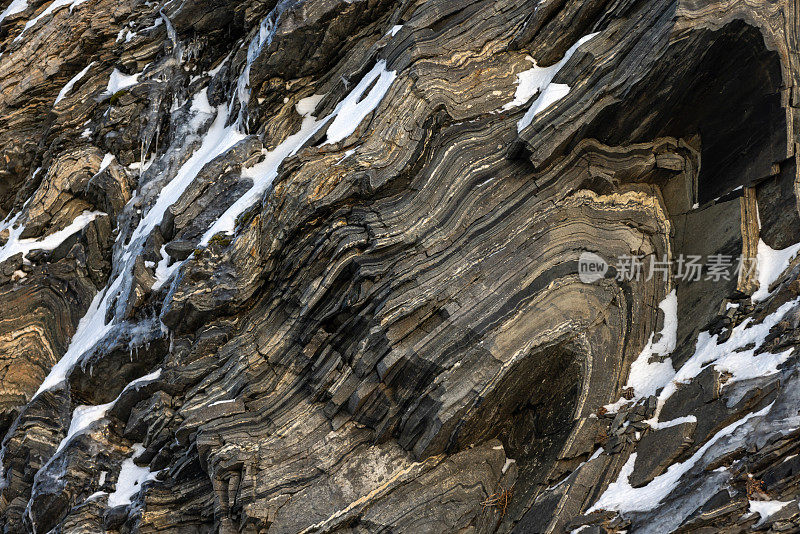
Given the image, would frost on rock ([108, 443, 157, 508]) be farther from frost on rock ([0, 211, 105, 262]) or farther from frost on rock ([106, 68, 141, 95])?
frost on rock ([106, 68, 141, 95])

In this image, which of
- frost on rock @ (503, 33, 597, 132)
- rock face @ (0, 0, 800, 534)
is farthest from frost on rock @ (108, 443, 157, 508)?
frost on rock @ (503, 33, 597, 132)

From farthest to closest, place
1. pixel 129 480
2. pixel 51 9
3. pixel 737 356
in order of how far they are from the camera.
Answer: pixel 51 9, pixel 129 480, pixel 737 356

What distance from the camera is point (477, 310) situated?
52.3ft

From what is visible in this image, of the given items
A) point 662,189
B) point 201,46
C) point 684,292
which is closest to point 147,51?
point 201,46

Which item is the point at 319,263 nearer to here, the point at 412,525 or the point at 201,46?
the point at 412,525

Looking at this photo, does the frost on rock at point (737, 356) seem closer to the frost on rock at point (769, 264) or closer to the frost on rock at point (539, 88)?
the frost on rock at point (769, 264)

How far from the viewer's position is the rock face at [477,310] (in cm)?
1462

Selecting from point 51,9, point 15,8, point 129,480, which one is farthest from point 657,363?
point 15,8

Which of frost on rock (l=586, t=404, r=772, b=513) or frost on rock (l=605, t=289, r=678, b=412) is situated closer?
frost on rock (l=586, t=404, r=772, b=513)

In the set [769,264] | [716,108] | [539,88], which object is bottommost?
[769,264]

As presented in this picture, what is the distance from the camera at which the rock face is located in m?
14.6

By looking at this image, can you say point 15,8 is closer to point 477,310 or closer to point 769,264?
point 477,310

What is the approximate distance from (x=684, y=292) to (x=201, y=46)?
20.4 meters

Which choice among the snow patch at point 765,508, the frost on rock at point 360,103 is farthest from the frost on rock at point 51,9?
the snow patch at point 765,508
